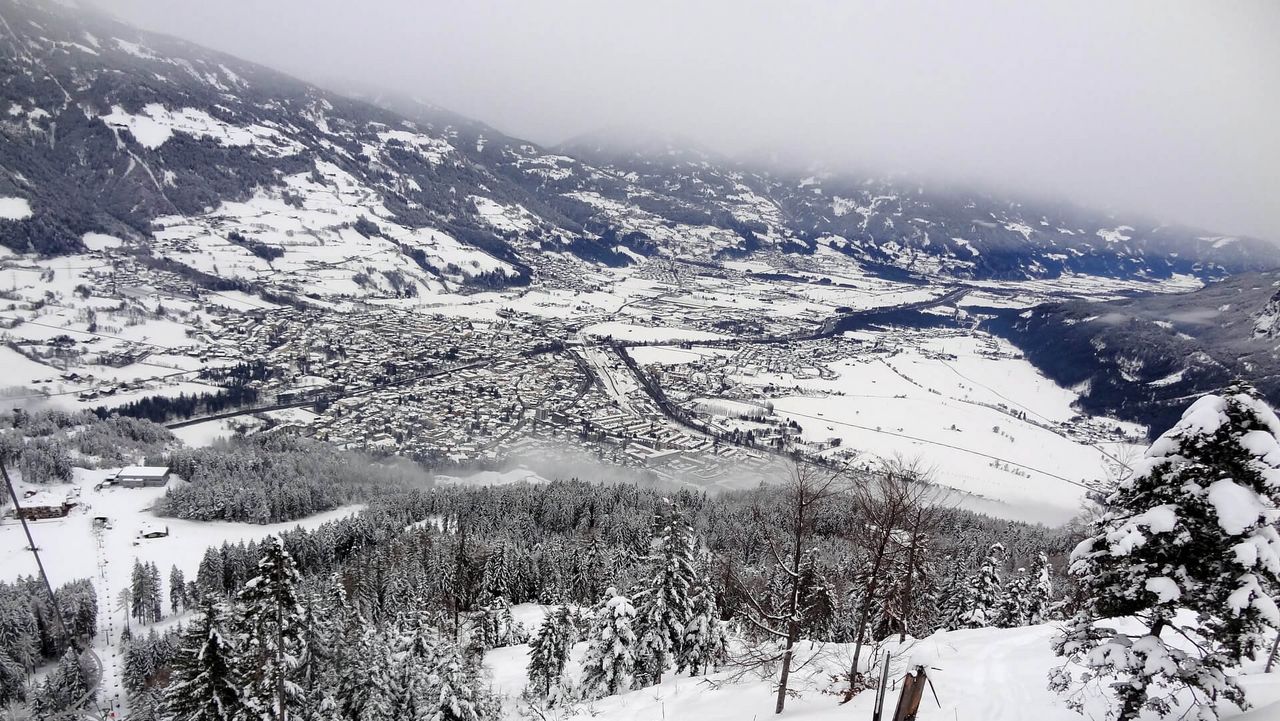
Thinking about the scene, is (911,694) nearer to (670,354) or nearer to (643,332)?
(670,354)

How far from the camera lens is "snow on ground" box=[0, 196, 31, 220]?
14762 centimetres

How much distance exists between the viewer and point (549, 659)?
86.4 ft

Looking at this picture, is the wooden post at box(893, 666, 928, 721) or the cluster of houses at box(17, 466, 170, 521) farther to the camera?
the cluster of houses at box(17, 466, 170, 521)

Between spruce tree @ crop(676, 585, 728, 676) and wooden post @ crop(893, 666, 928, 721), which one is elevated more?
wooden post @ crop(893, 666, 928, 721)

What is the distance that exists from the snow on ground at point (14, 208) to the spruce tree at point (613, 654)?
204 meters

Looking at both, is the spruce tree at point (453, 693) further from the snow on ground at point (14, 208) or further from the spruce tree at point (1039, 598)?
the snow on ground at point (14, 208)

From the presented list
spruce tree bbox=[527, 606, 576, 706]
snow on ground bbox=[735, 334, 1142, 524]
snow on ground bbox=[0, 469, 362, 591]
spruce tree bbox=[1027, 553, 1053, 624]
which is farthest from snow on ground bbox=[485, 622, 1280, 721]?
snow on ground bbox=[735, 334, 1142, 524]

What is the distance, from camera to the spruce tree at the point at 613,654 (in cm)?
2111

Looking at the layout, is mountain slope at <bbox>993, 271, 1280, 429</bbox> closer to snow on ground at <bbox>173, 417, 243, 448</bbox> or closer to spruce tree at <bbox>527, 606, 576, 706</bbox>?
spruce tree at <bbox>527, 606, 576, 706</bbox>

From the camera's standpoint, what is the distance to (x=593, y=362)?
119m

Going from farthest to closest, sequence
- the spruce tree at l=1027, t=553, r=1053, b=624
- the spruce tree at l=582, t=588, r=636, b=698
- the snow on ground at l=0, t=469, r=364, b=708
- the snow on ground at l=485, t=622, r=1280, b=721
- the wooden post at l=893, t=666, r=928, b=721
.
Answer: the snow on ground at l=0, t=469, r=364, b=708
the spruce tree at l=1027, t=553, r=1053, b=624
the spruce tree at l=582, t=588, r=636, b=698
the snow on ground at l=485, t=622, r=1280, b=721
the wooden post at l=893, t=666, r=928, b=721

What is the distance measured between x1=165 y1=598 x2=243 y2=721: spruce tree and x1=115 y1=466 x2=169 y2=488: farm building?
215 feet

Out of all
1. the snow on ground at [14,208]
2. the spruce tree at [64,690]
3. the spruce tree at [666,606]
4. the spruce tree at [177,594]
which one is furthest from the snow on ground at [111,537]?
the snow on ground at [14,208]

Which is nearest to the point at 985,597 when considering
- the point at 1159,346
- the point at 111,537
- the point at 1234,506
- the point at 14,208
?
the point at 1234,506
